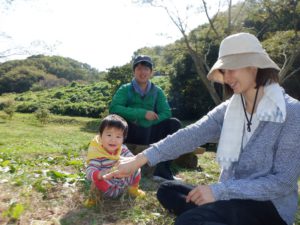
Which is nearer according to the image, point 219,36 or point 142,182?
point 142,182

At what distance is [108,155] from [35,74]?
159ft

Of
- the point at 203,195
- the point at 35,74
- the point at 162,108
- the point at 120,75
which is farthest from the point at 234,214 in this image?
the point at 35,74

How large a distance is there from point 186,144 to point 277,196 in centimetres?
68

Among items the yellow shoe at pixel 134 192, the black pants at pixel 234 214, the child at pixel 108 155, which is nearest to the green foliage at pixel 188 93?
the yellow shoe at pixel 134 192

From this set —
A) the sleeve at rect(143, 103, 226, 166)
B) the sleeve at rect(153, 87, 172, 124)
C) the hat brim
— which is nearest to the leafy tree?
the sleeve at rect(153, 87, 172, 124)

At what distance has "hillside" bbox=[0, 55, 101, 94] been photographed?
45.1 m

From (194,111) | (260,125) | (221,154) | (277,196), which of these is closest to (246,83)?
(260,125)

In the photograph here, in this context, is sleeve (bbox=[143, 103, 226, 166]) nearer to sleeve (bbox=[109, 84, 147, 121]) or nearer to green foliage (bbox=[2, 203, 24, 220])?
green foliage (bbox=[2, 203, 24, 220])

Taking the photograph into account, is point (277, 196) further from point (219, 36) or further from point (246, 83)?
point (219, 36)

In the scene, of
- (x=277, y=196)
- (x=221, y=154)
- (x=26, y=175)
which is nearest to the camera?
(x=277, y=196)

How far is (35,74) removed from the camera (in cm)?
4888

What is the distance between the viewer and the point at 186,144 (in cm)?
248

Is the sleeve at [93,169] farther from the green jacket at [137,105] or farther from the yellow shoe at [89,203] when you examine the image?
the green jacket at [137,105]

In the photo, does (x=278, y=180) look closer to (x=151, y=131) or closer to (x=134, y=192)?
(x=134, y=192)
